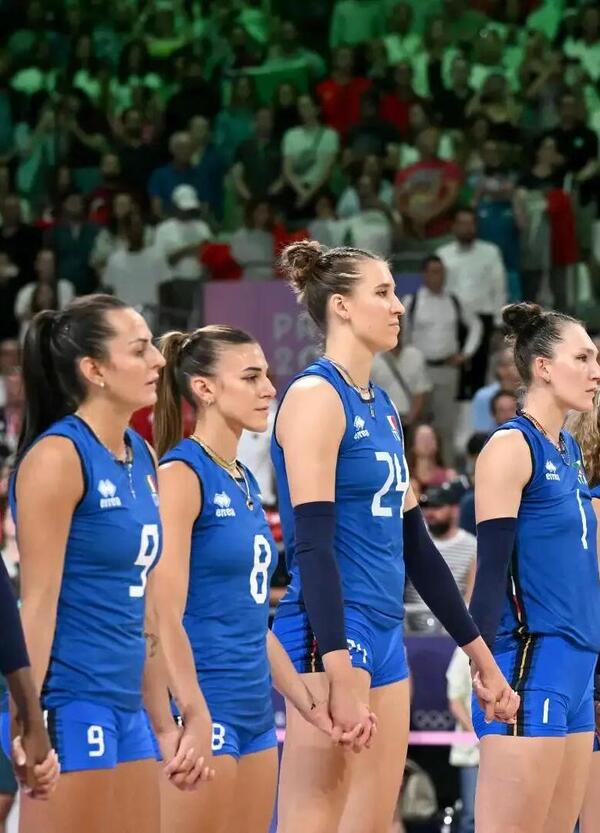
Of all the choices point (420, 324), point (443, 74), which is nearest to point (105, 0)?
point (443, 74)

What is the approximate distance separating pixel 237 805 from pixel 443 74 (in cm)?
1102

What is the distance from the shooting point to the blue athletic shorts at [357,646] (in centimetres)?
443

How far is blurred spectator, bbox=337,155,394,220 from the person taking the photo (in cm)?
1309

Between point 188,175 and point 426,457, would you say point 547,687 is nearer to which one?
point 426,457

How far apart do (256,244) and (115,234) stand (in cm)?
117

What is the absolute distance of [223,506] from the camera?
4.31 metres

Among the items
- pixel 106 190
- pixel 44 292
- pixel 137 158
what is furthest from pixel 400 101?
pixel 44 292

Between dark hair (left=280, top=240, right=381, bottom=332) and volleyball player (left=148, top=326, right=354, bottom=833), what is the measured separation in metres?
0.34

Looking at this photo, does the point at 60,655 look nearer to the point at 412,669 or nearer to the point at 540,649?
the point at 540,649

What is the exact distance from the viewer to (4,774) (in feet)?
23.1

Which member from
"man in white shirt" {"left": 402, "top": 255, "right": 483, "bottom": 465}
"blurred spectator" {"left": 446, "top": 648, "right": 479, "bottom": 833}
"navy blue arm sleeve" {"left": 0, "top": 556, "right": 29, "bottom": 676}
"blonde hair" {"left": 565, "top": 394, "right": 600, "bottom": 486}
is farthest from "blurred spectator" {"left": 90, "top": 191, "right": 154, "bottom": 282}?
"navy blue arm sleeve" {"left": 0, "top": 556, "right": 29, "bottom": 676}

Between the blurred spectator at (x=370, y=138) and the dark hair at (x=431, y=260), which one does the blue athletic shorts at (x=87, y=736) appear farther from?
the blurred spectator at (x=370, y=138)

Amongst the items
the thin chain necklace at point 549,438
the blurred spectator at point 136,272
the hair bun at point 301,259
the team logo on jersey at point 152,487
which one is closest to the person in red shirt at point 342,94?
the blurred spectator at point 136,272

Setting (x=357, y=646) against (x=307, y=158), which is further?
(x=307, y=158)
